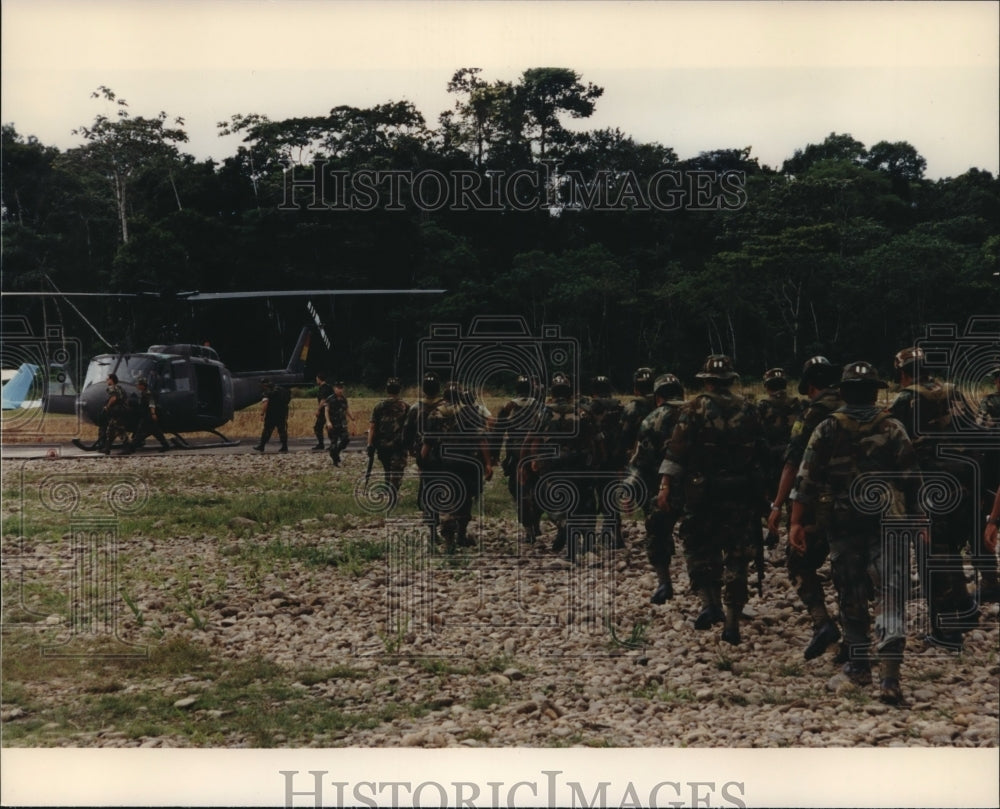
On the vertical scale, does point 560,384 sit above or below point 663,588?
above

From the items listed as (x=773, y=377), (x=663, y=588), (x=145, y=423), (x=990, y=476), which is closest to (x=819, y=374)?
(x=773, y=377)

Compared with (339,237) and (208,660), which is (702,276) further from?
(208,660)

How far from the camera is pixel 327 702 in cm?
763

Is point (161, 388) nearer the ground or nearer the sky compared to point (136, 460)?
nearer the sky

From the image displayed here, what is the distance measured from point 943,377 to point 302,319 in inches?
179

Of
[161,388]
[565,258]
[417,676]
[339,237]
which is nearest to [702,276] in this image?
[565,258]

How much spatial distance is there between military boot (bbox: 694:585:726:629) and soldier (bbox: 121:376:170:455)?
4.09 meters

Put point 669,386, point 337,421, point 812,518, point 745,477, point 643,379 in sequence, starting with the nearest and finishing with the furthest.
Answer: point 812,518, point 745,477, point 669,386, point 643,379, point 337,421

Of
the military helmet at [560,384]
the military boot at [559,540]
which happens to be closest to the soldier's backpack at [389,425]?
the military helmet at [560,384]

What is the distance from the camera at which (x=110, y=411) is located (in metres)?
8.50

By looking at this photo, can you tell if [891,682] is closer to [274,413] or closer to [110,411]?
[274,413]

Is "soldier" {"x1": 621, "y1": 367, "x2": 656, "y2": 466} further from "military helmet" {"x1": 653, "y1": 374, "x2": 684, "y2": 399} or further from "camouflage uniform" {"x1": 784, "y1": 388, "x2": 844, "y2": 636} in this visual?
"camouflage uniform" {"x1": 784, "y1": 388, "x2": 844, "y2": 636}

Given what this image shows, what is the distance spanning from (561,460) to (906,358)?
8.28 ft

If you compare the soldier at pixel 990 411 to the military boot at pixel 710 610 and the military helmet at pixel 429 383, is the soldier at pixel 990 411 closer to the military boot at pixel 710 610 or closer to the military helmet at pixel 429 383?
the military boot at pixel 710 610
